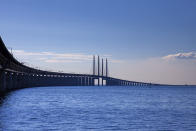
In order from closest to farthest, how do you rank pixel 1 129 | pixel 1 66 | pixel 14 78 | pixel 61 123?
pixel 1 129, pixel 61 123, pixel 1 66, pixel 14 78

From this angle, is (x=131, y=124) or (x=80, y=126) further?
(x=131, y=124)

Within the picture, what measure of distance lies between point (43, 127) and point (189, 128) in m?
13.9

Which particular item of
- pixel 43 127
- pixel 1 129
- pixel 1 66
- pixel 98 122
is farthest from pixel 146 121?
pixel 1 66

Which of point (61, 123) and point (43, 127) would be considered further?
point (61, 123)

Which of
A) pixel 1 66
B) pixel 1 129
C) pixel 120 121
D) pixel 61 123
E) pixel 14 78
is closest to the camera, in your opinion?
pixel 1 129

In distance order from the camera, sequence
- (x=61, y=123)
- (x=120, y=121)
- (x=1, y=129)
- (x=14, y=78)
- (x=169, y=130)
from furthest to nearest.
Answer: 1. (x=14, y=78)
2. (x=120, y=121)
3. (x=61, y=123)
4. (x=169, y=130)
5. (x=1, y=129)

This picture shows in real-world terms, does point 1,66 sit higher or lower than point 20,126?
higher

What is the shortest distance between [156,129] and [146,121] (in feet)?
22.9

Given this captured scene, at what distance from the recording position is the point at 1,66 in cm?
10075

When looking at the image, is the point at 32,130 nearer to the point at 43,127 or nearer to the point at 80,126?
the point at 43,127

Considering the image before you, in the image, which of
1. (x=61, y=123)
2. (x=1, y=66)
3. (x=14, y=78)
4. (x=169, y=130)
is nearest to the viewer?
(x=169, y=130)

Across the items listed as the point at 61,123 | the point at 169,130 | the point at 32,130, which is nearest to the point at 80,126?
the point at 61,123

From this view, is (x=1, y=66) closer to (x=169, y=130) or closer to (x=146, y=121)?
(x=146, y=121)

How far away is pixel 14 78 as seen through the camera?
6152 inches
